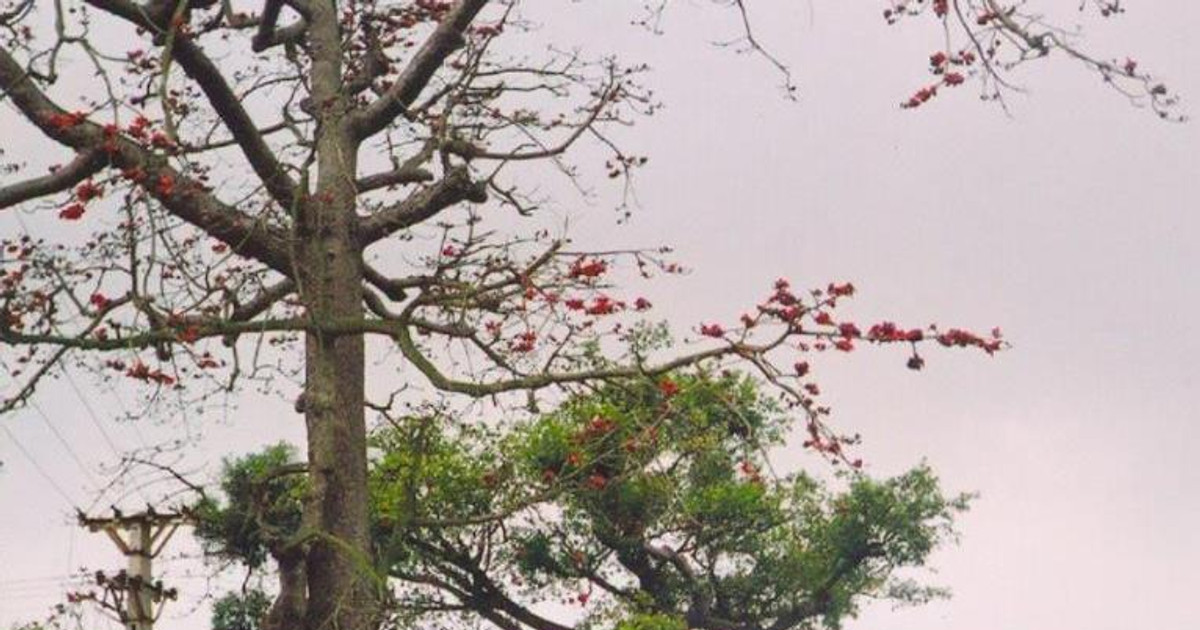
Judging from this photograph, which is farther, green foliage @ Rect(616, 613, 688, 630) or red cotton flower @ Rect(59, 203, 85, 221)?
green foliage @ Rect(616, 613, 688, 630)

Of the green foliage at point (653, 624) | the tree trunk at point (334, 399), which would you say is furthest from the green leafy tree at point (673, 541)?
the tree trunk at point (334, 399)

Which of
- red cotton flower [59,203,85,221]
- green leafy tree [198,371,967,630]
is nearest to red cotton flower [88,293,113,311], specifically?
red cotton flower [59,203,85,221]

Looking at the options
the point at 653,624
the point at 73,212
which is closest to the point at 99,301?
the point at 73,212

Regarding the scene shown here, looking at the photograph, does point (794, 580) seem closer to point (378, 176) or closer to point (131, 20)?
point (378, 176)

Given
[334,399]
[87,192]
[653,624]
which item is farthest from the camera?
[653,624]

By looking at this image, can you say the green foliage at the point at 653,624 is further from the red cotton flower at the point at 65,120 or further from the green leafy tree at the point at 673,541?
the red cotton flower at the point at 65,120

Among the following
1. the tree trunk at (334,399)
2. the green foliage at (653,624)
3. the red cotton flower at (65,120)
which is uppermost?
the green foliage at (653,624)

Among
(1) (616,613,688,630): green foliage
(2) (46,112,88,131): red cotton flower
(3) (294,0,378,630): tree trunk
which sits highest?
(1) (616,613,688,630): green foliage

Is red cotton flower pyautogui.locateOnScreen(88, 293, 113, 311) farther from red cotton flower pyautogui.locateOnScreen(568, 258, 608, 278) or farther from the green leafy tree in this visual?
the green leafy tree

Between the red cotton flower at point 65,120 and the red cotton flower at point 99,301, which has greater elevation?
the red cotton flower at point 65,120

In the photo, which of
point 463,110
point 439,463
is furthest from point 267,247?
point 439,463

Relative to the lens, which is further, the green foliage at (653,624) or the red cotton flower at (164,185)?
the green foliage at (653,624)

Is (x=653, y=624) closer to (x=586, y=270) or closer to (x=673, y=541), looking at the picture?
(x=673, y=541)

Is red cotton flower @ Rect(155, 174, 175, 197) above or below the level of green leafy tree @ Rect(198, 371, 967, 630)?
below
